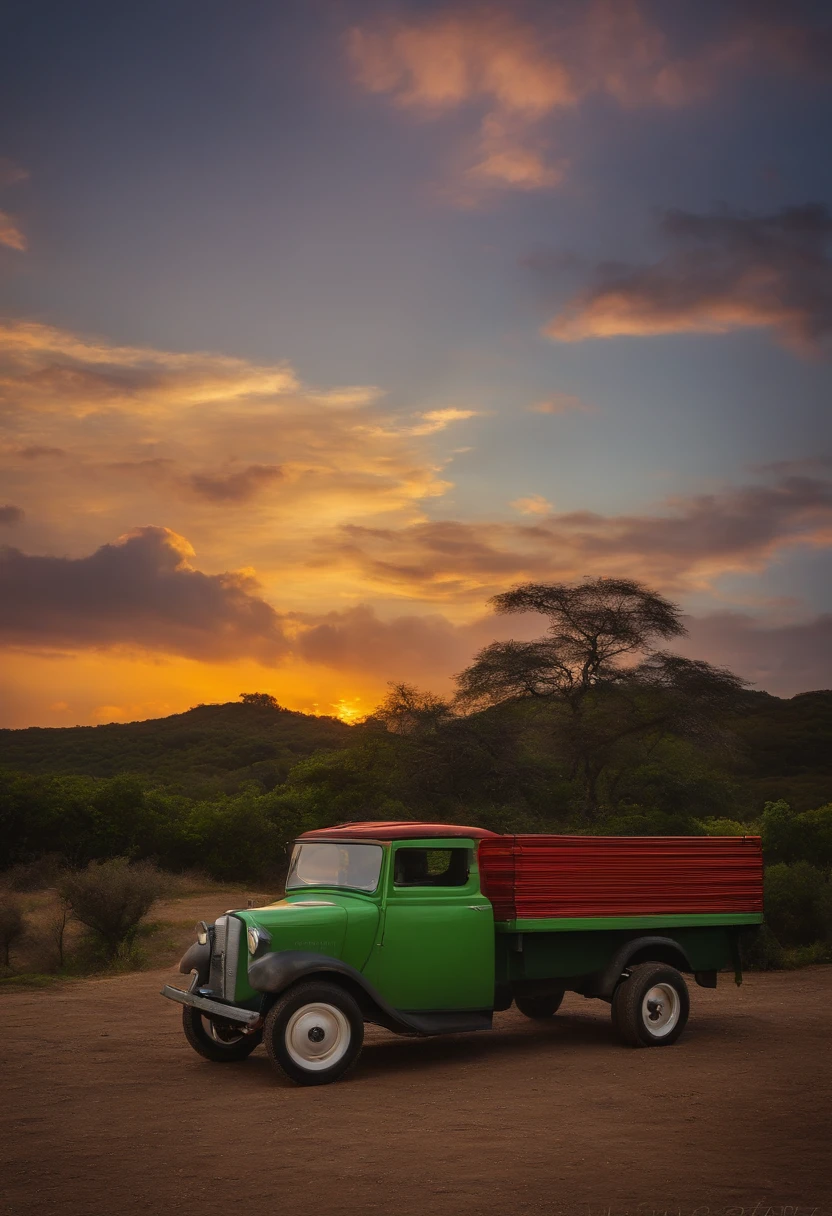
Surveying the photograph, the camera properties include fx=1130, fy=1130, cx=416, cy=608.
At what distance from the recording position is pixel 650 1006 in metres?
11.5

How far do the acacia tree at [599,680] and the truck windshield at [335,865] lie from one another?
2993cm

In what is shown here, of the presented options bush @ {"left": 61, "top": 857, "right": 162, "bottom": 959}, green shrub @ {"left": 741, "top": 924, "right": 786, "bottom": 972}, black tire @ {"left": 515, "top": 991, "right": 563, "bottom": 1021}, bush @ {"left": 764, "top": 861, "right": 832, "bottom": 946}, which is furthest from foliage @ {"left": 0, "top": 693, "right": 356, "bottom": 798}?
black tire @ {"left": 515, "top": 991, "right": 563, "bottom": 1021}

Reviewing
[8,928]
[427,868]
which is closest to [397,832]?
[427,868]

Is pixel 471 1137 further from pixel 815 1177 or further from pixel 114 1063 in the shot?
pixel 114 1063

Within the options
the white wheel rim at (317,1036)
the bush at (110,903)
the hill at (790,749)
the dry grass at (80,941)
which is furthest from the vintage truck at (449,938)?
the hill at (790,749)

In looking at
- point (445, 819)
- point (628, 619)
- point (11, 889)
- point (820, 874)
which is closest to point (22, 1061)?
point (820, 874)

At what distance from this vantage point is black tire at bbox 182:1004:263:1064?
10.6 meters

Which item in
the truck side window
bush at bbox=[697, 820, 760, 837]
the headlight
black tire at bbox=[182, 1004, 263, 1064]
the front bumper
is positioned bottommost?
black tire at bbox=[182, 1004, 263, 1064]

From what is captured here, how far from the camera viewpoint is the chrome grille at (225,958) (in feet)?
32.3

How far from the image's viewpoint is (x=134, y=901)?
20.0m

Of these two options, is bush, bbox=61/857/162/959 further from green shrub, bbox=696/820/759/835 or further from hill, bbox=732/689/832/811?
hill, bbox=732/689/832/811

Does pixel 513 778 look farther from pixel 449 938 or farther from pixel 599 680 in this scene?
pixel 449 938

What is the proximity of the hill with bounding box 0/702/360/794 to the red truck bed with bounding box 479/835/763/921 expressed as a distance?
3879 cm

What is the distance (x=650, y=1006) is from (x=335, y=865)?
355 centimetres
